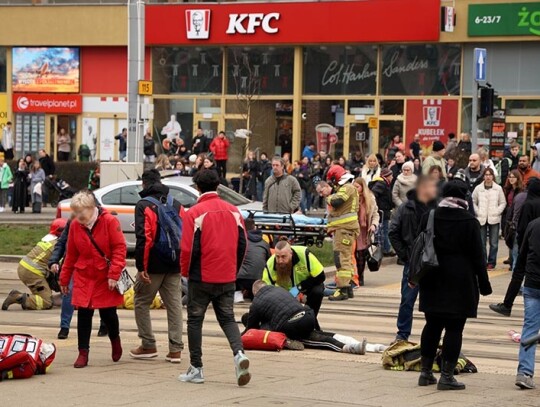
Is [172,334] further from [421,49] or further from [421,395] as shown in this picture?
[421,49]

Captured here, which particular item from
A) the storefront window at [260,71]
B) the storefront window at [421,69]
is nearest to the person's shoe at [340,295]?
the storefront window at [421,69]

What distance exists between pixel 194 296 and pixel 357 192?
8.10 meters

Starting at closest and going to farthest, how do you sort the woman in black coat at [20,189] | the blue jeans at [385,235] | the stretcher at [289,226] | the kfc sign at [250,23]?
the stretcher at [289,226] < the blue jeans at [385,235] < the woman in black coat at [20,189] < the kfc sign at [250,23]

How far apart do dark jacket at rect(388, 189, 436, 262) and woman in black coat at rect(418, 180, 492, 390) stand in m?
2.19

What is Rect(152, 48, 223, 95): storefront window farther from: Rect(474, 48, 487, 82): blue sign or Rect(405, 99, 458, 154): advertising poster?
Rect(474, 48, 487, 82): blue sign

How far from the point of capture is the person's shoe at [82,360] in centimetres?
1160

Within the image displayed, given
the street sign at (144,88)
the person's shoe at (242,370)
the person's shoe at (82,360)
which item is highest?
the street sign at (144,88)

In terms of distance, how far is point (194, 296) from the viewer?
35.3 feet

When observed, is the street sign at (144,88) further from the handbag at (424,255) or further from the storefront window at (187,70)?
the handbag at (424,255)

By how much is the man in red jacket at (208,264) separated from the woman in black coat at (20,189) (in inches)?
1049

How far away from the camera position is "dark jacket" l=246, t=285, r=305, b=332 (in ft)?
42.2

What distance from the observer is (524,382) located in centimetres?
1067

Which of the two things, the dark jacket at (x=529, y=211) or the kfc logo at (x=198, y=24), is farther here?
the kfc logo at (x=198, y=24)

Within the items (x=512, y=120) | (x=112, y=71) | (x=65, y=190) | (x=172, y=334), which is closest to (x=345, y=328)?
(x=172, y=334)
